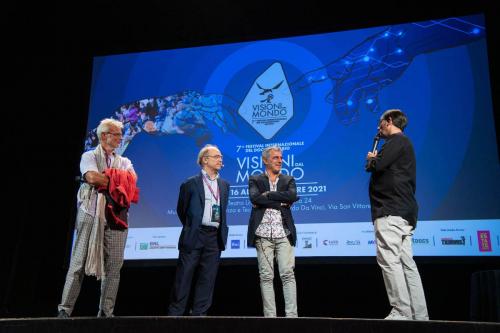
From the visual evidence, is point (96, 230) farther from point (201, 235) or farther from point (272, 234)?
point (272, 234)

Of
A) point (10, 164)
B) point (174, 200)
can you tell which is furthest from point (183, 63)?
point (10, 164)

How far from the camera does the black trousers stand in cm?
316

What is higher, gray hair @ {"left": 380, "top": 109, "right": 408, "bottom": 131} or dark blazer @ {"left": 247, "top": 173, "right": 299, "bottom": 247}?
gray hair @ {"left": 380, "top": 109, "right": 408, "bottom": 131}

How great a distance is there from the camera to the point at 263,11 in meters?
5.18

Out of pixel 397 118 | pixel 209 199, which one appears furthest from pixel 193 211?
pixel 397 118

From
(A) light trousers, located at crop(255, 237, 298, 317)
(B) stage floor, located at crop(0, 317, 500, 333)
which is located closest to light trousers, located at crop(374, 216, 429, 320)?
(B) stage floor, located at crop(0, 317, 500, 333)

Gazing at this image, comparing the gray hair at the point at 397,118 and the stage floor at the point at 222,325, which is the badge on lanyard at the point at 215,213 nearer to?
the stage floor at the point at 222,325

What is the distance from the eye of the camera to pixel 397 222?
8.76 feet

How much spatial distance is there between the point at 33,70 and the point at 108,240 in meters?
3.38

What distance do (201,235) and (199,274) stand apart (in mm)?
250

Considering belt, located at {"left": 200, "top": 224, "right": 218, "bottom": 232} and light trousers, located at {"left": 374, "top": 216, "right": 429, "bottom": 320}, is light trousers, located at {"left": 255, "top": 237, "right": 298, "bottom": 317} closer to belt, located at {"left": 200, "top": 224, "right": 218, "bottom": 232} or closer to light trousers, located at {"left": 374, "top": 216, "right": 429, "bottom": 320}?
belt, located at {"left": 200, "top": 224, "right": 218, "bottom": 232}

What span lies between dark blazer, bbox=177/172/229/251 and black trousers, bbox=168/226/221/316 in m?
0.04

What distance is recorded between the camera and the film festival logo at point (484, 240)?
3871 millimetres

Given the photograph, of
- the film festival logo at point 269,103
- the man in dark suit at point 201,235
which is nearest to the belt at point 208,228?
the man in dark suit at point 201,235
